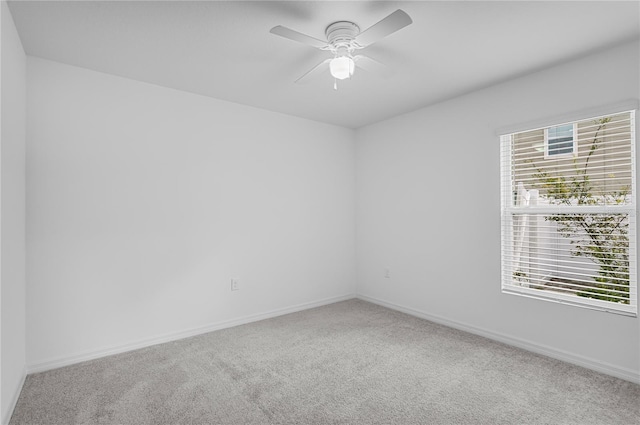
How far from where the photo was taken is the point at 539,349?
9.33 ft

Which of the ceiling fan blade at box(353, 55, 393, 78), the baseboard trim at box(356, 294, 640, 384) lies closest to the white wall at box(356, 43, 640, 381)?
the baseboard trim at box(356, 294, 640, 384)

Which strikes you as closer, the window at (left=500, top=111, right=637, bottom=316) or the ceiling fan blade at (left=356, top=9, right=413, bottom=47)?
the ceiling fan blade at (left=356, top=9, right=413, bottom=47)

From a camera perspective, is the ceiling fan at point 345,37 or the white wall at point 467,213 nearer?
the ceiling fan at point 345,37

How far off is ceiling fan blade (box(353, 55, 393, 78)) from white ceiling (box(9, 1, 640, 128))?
0.05 metres

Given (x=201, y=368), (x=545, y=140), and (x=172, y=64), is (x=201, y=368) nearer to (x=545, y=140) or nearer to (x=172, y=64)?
(x=172, y=64)

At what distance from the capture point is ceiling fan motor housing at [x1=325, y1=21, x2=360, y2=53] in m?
2.14

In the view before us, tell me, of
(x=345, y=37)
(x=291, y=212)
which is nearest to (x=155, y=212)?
(x=291, y=212)

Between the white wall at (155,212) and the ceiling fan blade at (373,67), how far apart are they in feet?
4.82

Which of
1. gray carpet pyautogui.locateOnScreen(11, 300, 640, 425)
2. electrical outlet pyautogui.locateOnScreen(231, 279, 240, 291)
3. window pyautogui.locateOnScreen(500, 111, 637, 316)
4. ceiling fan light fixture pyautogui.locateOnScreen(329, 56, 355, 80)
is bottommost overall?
gray carpet pyautogui.locateOnScreen(11, 300, 640, 425)

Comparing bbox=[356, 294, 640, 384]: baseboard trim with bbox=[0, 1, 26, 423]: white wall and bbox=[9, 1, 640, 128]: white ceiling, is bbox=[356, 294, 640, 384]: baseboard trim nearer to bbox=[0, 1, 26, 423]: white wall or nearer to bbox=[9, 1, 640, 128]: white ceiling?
bbox=[9, 1, 640, 128]: white ceiling

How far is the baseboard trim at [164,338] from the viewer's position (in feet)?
8.48

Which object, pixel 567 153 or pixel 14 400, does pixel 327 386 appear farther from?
pixel 567 153

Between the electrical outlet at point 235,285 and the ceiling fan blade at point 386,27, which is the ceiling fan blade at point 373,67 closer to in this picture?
the ceiling fan blade at point 386,27

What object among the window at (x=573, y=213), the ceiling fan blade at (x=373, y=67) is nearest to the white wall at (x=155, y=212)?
the ceiling fan blade at (x=373, y=67)
